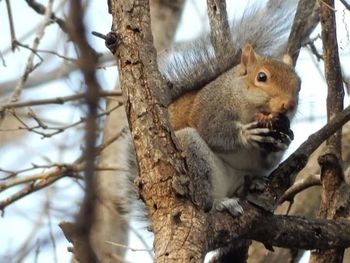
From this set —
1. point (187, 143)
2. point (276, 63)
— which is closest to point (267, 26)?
point (276, 63)

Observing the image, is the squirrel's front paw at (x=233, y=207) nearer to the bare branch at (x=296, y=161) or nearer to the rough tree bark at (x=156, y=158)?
the rough tree bark at (x=156, y=158)

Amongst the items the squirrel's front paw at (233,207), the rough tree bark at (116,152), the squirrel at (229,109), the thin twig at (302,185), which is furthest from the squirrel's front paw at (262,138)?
the rough tree bark at (116,152)

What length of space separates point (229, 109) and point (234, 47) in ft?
1.70

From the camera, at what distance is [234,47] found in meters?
3.48

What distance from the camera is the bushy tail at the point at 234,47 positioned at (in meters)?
3.25

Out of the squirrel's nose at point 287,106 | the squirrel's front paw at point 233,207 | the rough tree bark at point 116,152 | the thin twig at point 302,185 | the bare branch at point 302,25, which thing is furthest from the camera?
the rough tree bark at point 116,152

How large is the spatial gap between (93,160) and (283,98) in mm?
2381

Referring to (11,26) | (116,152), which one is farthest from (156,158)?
(116,152)

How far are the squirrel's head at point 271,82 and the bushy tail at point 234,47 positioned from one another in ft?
0.58

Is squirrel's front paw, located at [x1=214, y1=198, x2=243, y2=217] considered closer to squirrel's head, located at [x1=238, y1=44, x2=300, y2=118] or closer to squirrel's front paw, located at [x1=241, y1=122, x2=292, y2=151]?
squirrel's front paw, located at [x1=241, y1=122, x2=292, y2=151]

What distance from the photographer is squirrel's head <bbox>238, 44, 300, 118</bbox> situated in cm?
286

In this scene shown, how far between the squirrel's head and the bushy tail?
178 millimetres

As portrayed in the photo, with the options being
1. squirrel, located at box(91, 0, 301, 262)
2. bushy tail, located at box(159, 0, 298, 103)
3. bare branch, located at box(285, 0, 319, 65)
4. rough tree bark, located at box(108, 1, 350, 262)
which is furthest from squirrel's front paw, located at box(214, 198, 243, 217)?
bare branch, located at box(285, 0, 319, 65)

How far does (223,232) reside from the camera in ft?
6.64
